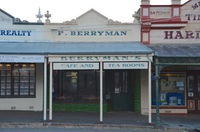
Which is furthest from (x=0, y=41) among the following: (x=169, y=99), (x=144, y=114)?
(x=169, y=99)

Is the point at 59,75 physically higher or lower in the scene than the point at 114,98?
higher

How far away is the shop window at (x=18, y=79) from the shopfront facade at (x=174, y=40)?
612 centimetres

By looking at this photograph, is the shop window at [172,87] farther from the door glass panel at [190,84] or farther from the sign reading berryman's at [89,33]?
the sign reading berryman's at [89,33]

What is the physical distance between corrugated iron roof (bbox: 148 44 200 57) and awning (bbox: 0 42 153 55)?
0.66m

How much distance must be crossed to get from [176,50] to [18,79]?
8.01 meters

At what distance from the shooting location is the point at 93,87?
15375mm

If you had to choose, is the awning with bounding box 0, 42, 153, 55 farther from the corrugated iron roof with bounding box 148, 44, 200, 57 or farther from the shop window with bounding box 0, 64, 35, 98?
the shop window with bounding box 0, 64, 35, 98

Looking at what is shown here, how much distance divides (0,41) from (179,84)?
918 centimetres

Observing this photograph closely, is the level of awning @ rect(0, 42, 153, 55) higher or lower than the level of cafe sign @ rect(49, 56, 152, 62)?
higher

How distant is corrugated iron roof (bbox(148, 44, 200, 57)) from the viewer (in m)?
12.5

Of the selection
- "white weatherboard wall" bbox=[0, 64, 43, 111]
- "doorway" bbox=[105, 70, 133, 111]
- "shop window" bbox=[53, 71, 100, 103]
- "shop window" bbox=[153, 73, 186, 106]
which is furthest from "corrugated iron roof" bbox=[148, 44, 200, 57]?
"white weatherboard wall" bbox=[0, 64, 43, 111]

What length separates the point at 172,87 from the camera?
15.0 meters

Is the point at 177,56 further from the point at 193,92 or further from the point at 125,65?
the point at 193,92

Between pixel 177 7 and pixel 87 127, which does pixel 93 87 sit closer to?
pixel 87 127
